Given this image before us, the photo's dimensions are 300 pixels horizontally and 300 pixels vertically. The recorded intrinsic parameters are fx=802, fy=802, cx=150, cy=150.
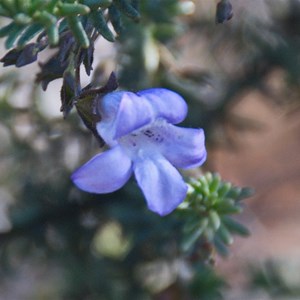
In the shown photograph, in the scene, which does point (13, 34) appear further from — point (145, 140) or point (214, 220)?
point (214, 220)

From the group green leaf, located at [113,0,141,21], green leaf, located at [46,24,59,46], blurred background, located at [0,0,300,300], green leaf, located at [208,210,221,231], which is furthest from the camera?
blurred background, located at [0,0,300,300]

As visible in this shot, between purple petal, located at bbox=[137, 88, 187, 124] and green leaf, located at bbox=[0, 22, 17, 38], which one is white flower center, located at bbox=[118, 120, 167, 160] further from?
green leaf, located at bbox=[0, 22, 17, 38]

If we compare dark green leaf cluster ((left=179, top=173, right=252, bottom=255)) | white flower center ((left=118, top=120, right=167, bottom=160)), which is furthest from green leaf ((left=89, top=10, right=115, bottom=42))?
dark green leaf cluster ((left=179, top=173, right=252, bottom=255))

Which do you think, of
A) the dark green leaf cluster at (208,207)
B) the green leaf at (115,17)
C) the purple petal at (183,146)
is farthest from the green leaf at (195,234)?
the green leaf at (115,17)

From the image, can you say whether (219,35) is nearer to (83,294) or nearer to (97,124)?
(83,294)

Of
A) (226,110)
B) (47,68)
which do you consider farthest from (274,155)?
(47,68)

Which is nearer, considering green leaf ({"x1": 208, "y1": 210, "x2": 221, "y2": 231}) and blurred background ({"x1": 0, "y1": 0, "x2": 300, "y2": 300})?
green leaf ({"x1": 208, "y1": 210, "x2": 221, "y2": 231})

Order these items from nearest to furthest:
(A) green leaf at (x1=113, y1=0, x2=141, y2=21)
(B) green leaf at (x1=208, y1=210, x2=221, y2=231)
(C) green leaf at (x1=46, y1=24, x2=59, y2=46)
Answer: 1. (C) green leaf at (x1=46, y1=24, x2=59, y2=46)
2. (A) green leaf at (x1=113, y1=0, x2=141, y2=21)
3. (B) green leaf at (x1=208, y1=210, x2=221, y2=231)
